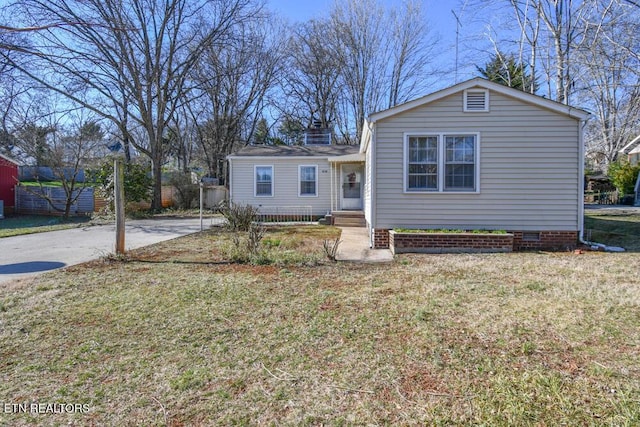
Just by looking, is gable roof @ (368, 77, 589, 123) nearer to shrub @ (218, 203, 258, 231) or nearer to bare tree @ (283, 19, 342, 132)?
shrub @ (218, 203, 258, 231)

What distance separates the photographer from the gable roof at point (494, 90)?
25.1ft

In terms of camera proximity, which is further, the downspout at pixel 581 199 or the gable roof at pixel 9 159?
the gable roof at pixel 9 159

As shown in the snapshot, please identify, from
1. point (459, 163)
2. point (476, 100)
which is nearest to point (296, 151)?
point (459, 163)

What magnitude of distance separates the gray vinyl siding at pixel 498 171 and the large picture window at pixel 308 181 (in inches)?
268

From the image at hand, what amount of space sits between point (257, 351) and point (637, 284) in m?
5.13

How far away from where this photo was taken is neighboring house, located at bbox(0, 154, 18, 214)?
18156 mm

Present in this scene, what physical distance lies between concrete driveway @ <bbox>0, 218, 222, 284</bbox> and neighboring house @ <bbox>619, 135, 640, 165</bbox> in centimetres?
2526

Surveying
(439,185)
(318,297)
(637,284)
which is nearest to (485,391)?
(318,297)

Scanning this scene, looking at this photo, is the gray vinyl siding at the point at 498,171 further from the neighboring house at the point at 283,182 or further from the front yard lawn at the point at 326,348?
the neighboring house at the point at 283,182

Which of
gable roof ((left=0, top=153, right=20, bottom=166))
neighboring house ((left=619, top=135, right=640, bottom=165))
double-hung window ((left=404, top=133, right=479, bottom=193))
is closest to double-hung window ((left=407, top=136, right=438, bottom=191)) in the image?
double-hung window ((left=404, top=133, right=479, bottom=193))

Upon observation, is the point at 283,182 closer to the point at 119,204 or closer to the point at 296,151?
the point at 296,151

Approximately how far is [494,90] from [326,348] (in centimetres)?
719

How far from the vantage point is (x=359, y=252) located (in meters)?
7.65

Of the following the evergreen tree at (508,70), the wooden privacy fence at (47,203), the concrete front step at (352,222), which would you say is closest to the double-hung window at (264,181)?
the concrete front step at (352,222)
